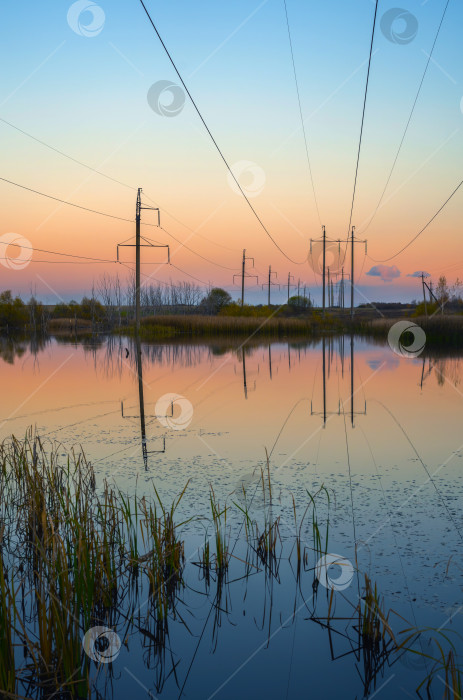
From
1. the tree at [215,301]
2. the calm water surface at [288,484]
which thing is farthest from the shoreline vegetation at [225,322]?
the calm water surface at [288,484]

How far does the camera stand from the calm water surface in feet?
9.55

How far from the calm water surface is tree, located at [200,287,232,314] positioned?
4713 centimetres

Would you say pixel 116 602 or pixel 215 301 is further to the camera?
pixel 215 301

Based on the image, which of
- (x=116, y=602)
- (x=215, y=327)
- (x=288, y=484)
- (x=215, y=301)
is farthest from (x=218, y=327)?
(x=116, y=602)

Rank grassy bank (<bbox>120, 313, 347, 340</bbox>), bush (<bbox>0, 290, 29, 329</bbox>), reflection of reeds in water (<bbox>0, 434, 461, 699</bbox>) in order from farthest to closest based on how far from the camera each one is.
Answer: bush (<bbox>0, 290, 29, 329</bbox>)
grassy bank (<bbox>120, 313, 347, 340</bbox>)
reflection of reeds in water (<bbox>0, 434, 461, 699</bbox>)

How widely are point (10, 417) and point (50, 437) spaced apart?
207 centimetres

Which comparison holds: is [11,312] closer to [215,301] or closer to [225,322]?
[215,301]

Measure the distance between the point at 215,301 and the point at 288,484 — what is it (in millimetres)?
61975

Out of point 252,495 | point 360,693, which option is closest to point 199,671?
point 360,693

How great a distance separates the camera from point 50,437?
7812 millimetres

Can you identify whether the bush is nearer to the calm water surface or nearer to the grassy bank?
the grassy bank

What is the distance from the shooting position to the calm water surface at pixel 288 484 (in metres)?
2.91

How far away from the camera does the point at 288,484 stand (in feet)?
18.2

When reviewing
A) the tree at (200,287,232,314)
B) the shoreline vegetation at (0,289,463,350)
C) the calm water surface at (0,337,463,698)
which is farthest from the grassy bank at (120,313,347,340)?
the calm water surface at (0,337,463,698)
